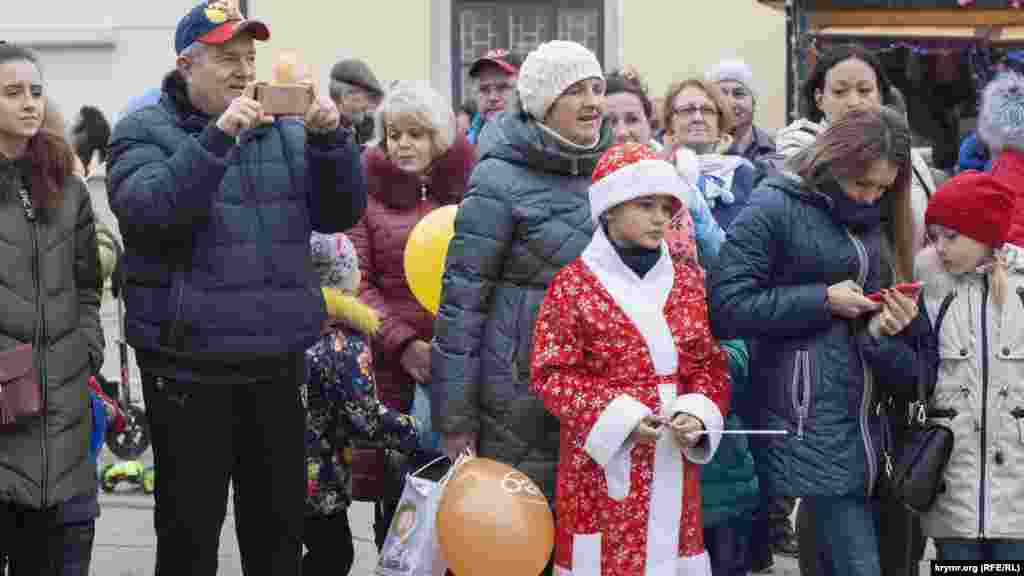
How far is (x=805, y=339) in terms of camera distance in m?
5.36

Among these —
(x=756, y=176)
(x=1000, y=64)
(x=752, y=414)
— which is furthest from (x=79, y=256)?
(x=1000, y=64)

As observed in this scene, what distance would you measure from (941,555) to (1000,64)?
7.71m

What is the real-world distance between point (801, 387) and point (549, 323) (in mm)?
792

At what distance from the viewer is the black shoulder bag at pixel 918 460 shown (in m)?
5.36

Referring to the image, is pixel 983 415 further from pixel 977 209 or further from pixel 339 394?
pixel 339 394

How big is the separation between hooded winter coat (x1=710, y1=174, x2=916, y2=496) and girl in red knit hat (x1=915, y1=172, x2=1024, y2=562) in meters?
0.23

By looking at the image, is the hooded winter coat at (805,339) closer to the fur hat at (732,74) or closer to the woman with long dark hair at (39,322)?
the woman with long dark hair at (39,322)

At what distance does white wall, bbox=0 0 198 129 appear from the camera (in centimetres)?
1436

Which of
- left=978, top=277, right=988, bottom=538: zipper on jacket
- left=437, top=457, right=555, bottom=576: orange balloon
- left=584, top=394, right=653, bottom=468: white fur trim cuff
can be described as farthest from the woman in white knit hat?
left=978, top=277, right=988, bottom=538: zipper on jacket

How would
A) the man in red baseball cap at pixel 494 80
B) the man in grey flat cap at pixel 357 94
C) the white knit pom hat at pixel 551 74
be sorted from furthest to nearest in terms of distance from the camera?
the man in grey flat cap at pixel 357 94 → the man in red baseball cap at pixel 494 80 → the white knit pom hat at pixel 551 74

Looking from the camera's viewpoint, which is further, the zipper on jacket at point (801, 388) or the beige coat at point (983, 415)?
the beige coat at point (983, 415)

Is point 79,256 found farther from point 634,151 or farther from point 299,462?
point 634,151

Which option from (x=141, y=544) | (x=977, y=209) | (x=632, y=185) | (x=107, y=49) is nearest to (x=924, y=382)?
(x=977, y=209)

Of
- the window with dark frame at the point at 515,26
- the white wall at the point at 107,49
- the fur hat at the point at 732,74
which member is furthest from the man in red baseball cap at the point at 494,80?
the window with dark frame at the point at 515,26
